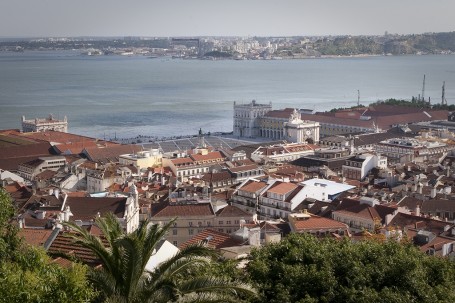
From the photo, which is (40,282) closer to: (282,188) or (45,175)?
(282,188)

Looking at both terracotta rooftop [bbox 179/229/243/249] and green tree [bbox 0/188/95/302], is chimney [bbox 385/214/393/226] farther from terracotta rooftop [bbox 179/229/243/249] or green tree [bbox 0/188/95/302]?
green tree [bbox 0/188/95/302]

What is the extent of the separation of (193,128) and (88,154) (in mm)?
20358

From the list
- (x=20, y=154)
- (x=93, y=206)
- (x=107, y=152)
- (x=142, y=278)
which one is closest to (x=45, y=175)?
(x=107, y=152)

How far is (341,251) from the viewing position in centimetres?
795

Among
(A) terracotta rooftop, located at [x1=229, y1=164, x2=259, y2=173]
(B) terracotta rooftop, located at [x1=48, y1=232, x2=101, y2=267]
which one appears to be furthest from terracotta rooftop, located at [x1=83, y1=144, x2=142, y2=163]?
(B) terracotta rooftop, located at [x1=48, y1=232, x2=101, y2=267]

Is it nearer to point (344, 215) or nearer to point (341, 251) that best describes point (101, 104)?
point (344, 215)

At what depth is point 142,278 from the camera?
612cm

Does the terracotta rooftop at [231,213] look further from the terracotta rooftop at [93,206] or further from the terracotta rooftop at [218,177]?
the terracotta rooftop at [218,177]

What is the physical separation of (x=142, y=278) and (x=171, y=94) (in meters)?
75.2

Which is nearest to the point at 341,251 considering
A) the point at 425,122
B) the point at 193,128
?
the point at 425,122

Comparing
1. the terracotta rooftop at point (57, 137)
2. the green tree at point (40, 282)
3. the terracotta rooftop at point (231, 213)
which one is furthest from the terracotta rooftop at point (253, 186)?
the terracotta rooftop at point (57, 137)

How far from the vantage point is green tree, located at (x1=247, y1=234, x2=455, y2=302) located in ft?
23.2

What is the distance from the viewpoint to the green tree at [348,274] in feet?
23.2

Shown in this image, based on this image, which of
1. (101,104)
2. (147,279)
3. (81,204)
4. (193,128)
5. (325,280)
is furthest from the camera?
(101,104)
